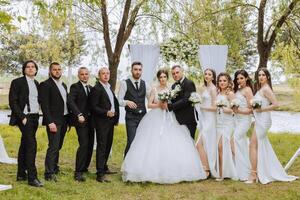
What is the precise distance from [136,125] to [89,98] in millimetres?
892

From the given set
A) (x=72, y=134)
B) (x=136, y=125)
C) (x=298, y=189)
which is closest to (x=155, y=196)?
(x=136, y=125)

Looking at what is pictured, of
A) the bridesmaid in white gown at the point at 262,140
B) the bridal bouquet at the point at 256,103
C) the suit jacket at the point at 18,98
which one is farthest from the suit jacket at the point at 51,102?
the bridesmaid in white gown at the point at 262,140

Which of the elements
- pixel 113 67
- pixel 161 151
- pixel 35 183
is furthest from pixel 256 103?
pixel 113 67

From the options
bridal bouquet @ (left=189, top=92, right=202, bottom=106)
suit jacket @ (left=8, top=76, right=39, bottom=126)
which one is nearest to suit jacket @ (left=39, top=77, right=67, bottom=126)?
suit jacket @ (left=8, top=76, right=39, bottom=126)

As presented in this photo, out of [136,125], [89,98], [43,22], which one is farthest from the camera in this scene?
[43,22]

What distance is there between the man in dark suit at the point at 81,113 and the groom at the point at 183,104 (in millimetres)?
1143

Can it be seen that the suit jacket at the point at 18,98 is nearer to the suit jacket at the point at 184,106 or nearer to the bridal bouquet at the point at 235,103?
the suit jacket at the point at 184,106

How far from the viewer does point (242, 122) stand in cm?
650

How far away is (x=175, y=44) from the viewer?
26.9 feet

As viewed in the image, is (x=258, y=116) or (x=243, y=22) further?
(x=243, y=22)

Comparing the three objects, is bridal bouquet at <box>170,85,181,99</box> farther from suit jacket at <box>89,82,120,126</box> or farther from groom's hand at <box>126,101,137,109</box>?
suit jacket at <box>89,82,120,126</box>

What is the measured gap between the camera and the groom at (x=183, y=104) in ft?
21.2

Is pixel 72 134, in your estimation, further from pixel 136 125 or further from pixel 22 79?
pixel 22 79

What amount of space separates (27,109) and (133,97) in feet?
5.51
